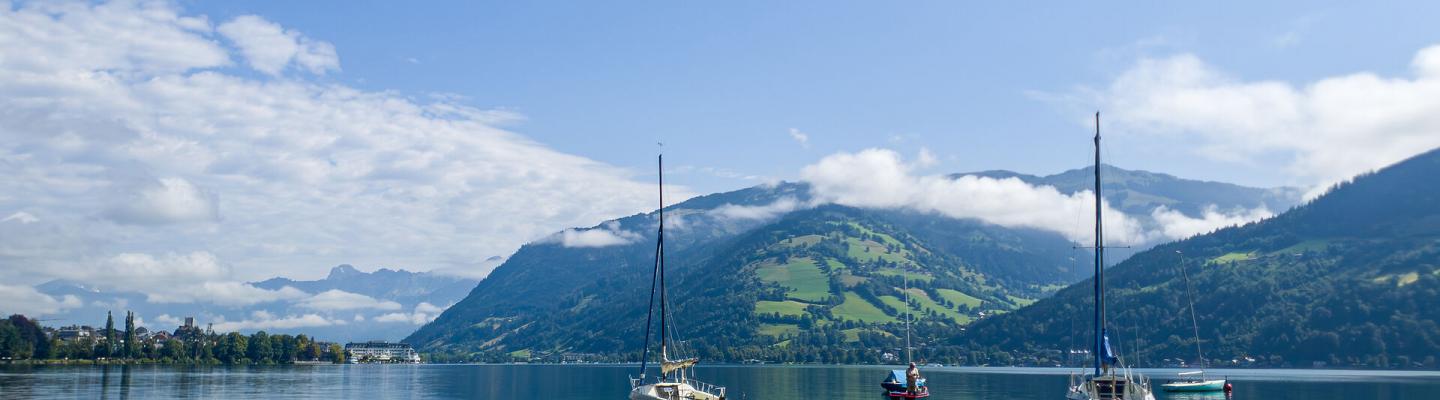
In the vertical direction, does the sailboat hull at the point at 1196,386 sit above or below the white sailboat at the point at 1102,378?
A: below

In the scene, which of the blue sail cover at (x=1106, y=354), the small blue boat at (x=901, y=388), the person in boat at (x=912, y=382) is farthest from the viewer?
the small blue boat at (x=901, y=388)

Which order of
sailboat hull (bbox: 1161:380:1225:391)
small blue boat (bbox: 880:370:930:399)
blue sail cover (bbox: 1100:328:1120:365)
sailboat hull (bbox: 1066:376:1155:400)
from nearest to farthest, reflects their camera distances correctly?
1. sailboat hull (bbox: 1066:376:1155:400)
2. blue sail cover (bbox: 1100:328:1120:365)
3. small blue boat (bbox: 880:370:930:399)
4. sailboat hull (bbox: 1161:380:1225:391)

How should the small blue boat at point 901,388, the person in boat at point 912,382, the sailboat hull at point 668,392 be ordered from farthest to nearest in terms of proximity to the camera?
1. the small blue boat at point 901,388
2. the person in boat at point 912,382
3. the sailboat hull at point 668,392

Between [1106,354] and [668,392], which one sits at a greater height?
[1106,354]

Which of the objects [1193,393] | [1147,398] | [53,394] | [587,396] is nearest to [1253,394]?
[1193,393]

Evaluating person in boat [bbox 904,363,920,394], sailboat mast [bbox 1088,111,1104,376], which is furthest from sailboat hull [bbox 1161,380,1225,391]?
sailboat mast [bbox 1088,111,1104,376]

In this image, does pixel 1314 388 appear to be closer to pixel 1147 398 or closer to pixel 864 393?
pixel 864 393

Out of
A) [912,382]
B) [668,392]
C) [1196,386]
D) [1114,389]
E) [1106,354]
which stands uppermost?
[1106,354]

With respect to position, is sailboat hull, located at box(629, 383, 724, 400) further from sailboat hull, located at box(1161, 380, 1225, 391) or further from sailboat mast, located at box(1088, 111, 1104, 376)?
sailboat hull, located at box(1161, 380, 1225, 391)

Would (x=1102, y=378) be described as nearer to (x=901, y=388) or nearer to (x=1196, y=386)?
(x=901, y=388)

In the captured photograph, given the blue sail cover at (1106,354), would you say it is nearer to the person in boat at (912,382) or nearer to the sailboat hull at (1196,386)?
the person in boat at (912,382)

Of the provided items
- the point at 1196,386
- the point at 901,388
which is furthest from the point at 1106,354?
the point at 1196,386

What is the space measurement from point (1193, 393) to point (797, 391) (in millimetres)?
51750

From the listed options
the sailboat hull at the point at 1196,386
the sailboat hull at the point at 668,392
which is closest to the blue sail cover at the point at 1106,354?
the sailboat hull at the point at 668,392
